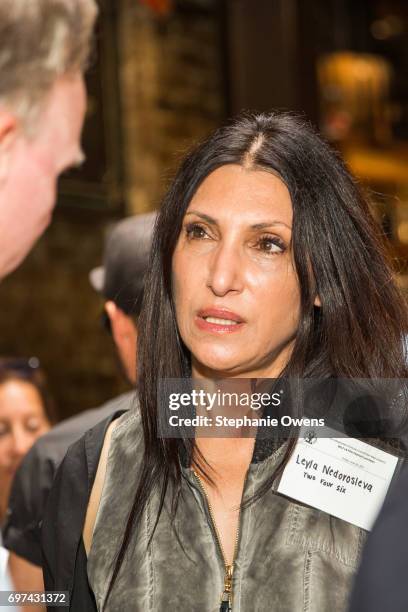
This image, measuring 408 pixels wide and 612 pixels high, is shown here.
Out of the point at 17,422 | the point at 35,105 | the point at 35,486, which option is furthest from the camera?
the point at 17,422

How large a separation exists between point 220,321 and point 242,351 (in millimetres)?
50

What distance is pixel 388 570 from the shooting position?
2.05 feet

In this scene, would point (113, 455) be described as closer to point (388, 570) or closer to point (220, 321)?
point (220, 321)

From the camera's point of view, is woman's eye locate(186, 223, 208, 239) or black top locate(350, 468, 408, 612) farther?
woman's eye locate(186, 223, 208, 239)

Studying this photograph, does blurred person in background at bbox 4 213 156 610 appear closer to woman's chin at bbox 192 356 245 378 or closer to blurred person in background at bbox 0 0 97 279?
blurred person in background at bbox 0 0 97 279

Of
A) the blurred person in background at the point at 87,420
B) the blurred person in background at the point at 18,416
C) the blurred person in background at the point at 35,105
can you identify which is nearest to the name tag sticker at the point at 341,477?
the blurred person in background at the point at 87,420

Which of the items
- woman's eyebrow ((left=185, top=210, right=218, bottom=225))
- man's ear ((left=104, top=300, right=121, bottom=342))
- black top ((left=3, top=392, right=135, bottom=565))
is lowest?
black top ((left=3, top=392, right=135, bottom=565))

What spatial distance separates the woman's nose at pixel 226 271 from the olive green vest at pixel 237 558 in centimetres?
24

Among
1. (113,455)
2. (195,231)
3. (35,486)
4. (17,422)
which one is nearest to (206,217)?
(195,231)

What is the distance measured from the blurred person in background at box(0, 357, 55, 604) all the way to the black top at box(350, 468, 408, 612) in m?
1.69

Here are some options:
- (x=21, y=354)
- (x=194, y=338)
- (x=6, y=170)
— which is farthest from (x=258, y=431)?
(x=21, y=354)

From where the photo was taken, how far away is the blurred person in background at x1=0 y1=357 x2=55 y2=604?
231 cm

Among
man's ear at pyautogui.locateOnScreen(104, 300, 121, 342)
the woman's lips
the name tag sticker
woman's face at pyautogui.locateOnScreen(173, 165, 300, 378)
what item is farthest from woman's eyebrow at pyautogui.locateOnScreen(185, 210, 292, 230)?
man's ear at pyautogui.locateOnScreen(104, 300, 121, 342)

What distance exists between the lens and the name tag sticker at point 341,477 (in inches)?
51.8
